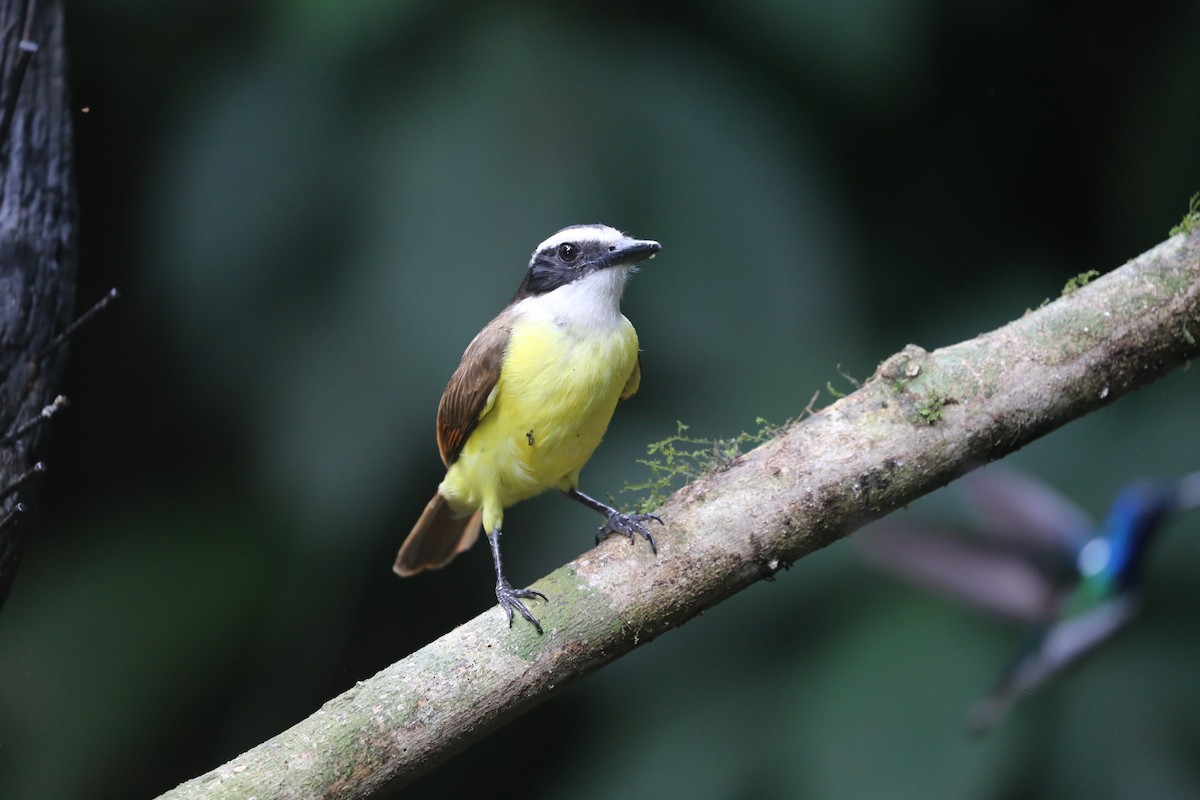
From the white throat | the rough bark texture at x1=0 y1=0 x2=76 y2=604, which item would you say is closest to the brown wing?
the white throat

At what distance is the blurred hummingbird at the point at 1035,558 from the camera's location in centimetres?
268

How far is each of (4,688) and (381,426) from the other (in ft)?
4.37

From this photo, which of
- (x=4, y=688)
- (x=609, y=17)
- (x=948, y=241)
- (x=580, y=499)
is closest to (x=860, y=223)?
(x=948, y=241)

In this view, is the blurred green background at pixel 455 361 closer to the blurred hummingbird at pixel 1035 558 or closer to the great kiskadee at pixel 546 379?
the blurred hummingbird at pixel 1035 558

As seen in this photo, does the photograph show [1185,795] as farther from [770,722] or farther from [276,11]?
[276,11]

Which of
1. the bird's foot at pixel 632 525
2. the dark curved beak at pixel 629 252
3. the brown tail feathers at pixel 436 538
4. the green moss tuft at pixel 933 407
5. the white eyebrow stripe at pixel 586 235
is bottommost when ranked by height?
the brown tail feathers at pixel 436 538

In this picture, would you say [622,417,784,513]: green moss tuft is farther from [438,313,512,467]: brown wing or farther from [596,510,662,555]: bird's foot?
[438,313,512,467]: brown wing

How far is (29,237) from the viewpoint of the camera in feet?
8.27

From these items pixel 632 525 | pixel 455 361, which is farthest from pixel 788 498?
pixel 455 361

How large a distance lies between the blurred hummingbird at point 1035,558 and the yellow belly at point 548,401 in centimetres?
73

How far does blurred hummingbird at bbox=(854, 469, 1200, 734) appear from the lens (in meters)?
2.68

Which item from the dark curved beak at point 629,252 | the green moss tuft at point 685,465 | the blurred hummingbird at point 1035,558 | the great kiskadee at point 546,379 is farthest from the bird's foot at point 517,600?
the blurred hummingbird at point 1035,558

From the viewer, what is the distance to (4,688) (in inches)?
127

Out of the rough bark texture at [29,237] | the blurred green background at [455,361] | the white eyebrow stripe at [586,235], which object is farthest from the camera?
the blurred green background at [455,361]
